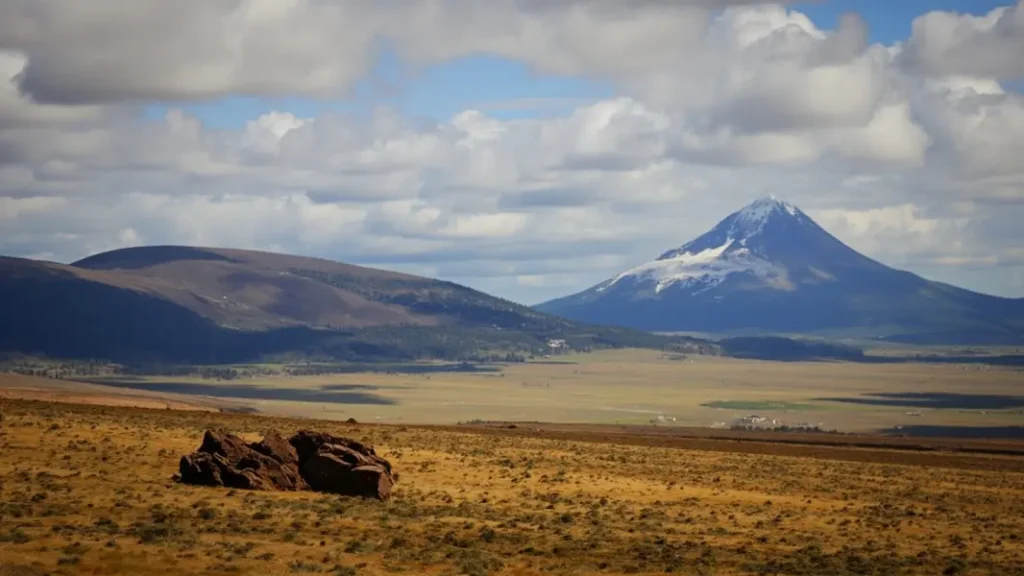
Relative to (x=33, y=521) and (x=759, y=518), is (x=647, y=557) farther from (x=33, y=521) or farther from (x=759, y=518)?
(x=33, y=521)

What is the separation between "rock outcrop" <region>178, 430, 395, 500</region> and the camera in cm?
4609

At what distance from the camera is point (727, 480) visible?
6006cm

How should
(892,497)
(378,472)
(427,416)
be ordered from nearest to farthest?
(378,472)
(892,497)
(427,416)

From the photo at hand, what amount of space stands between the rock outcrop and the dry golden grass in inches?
38.4

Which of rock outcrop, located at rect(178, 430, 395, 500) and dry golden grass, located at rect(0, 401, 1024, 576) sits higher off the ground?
rock outcrop, located at rect(178, 430, 395, 500)

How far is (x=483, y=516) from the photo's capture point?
44.9 m

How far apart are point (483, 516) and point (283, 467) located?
758 centimetres

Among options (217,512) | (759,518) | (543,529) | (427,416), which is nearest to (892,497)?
(759,518)

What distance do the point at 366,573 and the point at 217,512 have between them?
342 inches

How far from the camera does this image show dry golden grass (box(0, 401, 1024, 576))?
35.7 metres

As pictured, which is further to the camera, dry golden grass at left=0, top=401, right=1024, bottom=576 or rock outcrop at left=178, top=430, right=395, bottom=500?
rock outcrop at left=178, top=430, right=395, bottom=500

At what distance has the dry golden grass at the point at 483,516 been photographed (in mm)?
35688

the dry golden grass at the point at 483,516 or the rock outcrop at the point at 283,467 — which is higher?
the rock outcrop at the point at 283,467

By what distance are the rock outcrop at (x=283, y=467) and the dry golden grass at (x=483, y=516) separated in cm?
98
